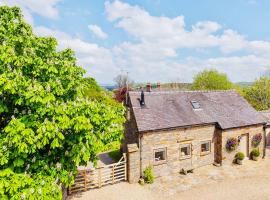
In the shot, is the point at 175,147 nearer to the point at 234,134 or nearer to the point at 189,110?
the point at 189,110

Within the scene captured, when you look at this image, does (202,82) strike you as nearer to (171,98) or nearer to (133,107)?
(171,98)

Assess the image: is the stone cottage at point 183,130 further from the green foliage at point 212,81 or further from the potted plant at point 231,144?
the green foliage at point 212,81

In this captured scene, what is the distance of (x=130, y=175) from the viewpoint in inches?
698

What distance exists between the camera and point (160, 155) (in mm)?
19859

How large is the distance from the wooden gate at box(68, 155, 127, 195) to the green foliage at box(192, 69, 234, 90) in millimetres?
46441

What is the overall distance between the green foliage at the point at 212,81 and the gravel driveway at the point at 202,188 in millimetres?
40265

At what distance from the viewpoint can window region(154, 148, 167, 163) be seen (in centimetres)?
1920

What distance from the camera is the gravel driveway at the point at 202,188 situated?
1585 cm

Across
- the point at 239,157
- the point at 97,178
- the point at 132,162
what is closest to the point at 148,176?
the point at 132,162

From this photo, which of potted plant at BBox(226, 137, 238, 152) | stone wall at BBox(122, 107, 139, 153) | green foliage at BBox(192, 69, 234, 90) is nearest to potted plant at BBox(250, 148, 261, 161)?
potted plant at BBox(226, 137, 238, 152)

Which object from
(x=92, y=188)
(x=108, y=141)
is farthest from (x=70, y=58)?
(x=92, y=188)

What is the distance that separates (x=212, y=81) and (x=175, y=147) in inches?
1721

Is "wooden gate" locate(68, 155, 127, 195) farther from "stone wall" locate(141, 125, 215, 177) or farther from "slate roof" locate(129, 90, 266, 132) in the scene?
"slate roof" locate(129, 90, 266, 132)

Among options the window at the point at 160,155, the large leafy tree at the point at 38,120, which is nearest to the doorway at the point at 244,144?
the window at the point at 160,155
